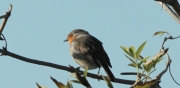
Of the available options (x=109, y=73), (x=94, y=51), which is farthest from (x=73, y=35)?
(x=109, y=73)

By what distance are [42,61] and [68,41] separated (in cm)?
641

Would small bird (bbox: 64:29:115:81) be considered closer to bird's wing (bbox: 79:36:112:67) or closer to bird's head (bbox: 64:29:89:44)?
bird's wing (bbox: 79:36:112:67)

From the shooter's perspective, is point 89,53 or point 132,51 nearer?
point 132,51

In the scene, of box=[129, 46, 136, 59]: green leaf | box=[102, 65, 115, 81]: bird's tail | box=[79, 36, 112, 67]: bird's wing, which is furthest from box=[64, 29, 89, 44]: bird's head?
box=[129, 46, 136, 59]: green leaf

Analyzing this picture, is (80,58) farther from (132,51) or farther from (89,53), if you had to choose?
(132,51)

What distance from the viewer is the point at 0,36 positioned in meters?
2.62

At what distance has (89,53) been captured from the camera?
295 inches

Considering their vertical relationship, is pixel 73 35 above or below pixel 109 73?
below

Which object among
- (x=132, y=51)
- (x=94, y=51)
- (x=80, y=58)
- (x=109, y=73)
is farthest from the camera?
(x=94, y=51)

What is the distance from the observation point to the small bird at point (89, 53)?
712cm

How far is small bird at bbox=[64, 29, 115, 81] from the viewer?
23.4ft

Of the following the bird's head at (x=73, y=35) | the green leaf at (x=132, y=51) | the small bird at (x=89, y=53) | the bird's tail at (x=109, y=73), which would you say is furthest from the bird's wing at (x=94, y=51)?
the green leaf at (x=132, y=51)

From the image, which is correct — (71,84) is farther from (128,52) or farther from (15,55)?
(15,55)

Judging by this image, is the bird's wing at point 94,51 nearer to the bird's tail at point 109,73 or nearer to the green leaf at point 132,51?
the bird's tail at point 109,73
